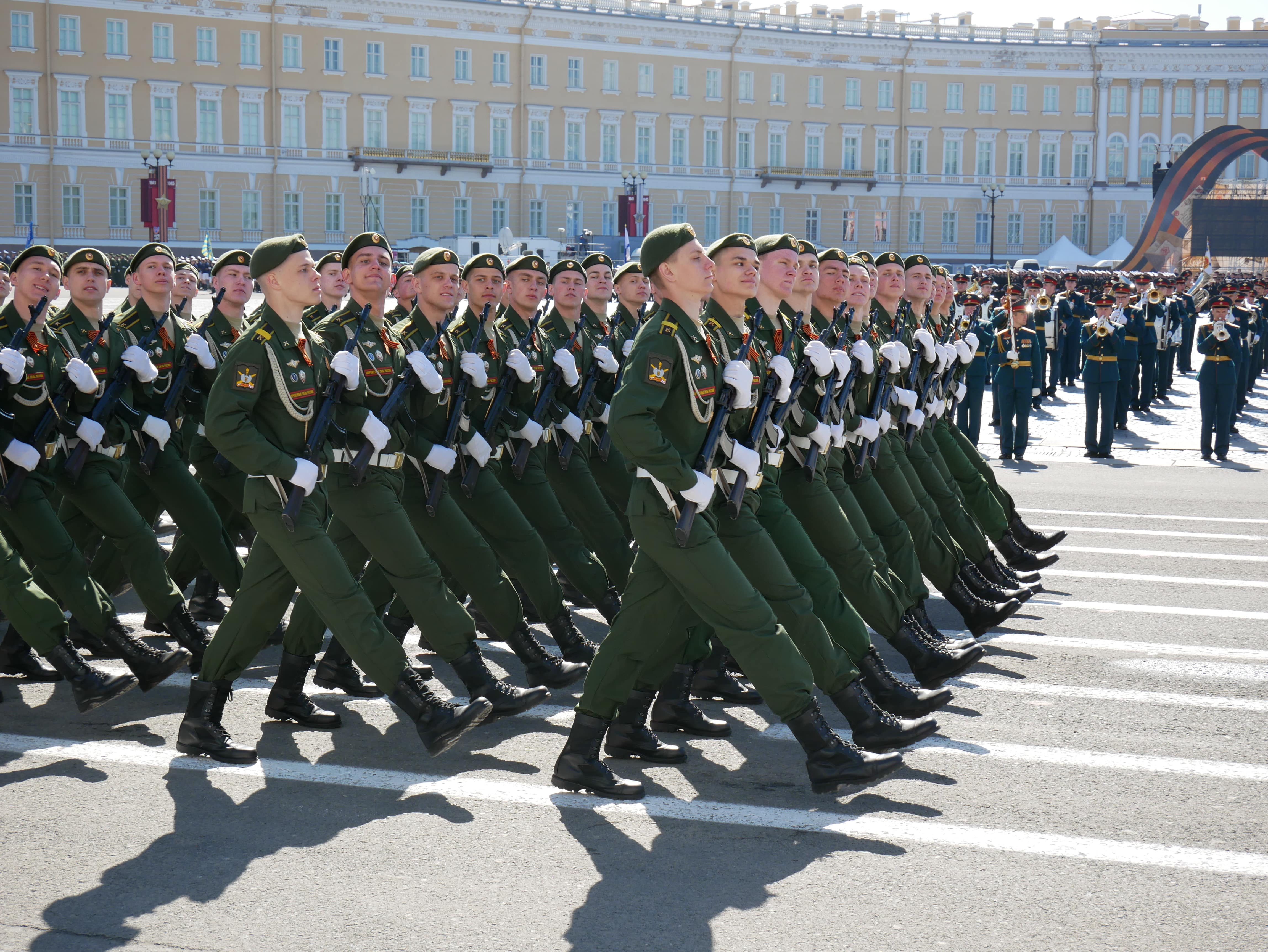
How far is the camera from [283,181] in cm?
6191

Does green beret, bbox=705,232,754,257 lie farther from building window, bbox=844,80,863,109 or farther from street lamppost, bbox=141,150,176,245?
building window, bbox=844,80,863,109

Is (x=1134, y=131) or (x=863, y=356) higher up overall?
(x=1134, y=131)

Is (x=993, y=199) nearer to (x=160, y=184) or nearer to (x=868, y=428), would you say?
(x=160, y=184)

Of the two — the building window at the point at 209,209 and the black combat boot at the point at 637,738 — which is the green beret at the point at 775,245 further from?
the building window at the point at 209,209

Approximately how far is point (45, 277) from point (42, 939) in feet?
12.9

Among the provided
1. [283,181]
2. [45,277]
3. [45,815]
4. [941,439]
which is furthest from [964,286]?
[283,181]

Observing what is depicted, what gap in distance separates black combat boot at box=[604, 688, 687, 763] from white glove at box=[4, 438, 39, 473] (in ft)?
9.42

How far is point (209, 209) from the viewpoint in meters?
60.5

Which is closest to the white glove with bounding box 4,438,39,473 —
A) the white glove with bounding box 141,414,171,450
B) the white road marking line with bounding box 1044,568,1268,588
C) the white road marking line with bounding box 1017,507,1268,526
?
the white glove with bounding box 141,414,171,450

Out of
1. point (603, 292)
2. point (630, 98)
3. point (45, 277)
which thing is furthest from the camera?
→ point (630, 98)

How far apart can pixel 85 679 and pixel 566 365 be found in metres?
3.12

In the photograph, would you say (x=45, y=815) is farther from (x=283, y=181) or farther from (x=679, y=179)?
(x=679, y=179)

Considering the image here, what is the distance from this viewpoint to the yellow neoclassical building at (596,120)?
193 feet

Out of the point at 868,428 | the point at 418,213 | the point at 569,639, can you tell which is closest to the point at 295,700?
the point at 569,639
